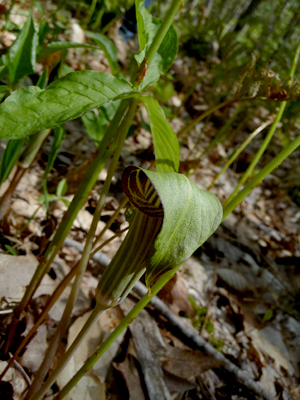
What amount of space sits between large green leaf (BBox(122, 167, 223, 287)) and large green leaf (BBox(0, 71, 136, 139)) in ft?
0.70

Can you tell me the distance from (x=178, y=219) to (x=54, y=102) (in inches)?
13.8

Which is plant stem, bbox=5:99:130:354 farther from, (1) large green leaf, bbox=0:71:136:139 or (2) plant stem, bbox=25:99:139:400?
(1) large green leaf, bbox=0:71:136:139

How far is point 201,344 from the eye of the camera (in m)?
1.78

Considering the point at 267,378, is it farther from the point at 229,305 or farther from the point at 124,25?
the point at 124,25

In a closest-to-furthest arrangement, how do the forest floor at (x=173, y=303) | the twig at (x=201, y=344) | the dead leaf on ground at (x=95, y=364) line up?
the dead leaf on ground at (x=95, y=364) → the forest floor at (x=173, y=303) → the twig at (x=201, y=344)

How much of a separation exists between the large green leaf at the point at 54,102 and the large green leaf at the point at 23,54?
23.4 inches

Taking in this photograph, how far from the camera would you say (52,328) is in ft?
4.85

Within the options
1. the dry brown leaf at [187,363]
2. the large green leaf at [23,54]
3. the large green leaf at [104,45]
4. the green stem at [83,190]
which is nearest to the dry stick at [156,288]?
the green stem at [83,190]

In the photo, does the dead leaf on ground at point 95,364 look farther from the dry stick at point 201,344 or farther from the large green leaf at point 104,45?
the large green leaf at point 104,45

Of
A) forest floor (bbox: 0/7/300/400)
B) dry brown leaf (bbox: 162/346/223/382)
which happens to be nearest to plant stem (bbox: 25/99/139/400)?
forest floor (bbox: 0/7/300/400)

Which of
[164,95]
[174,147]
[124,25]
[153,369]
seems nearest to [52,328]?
[153,369]

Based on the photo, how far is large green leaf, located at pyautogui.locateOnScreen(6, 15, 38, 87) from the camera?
3.59ft

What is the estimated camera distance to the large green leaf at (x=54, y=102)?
591 millimetres

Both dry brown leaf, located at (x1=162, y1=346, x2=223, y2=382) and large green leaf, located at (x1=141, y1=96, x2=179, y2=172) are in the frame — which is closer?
large green leaf, located at (x1=141, y1=96, x2=179, y2=172)
